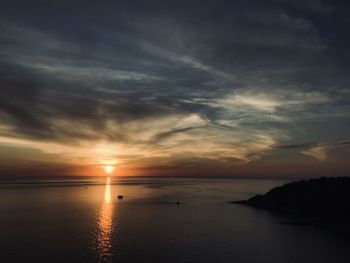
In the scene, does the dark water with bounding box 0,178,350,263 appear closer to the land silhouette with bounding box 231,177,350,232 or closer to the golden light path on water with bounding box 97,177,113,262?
the golden light path on water with bounding box 97,177,113,262

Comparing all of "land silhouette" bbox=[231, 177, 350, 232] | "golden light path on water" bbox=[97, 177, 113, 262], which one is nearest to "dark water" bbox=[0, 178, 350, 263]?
"golden light path on water" bbox=[97, 177, 113, 262]

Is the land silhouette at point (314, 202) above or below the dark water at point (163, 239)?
above

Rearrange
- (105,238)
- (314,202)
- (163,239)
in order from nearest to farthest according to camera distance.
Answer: (163,239) < (105,238) < (314,202)

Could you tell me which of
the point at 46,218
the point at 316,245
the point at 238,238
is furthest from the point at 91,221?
the point at 316,245

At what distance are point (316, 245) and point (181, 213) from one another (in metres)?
52.1

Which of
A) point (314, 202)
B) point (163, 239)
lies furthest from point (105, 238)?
point (314, 202)

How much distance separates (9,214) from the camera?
101250mm

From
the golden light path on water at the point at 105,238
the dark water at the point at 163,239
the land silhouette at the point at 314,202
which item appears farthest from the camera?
the land silhouette at the point at 314,202

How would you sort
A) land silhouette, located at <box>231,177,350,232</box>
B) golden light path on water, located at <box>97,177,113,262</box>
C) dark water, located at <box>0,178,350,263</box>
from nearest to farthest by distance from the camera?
dark water, located at <box>0,178,350,263</box>
golden light path on water, located at <box>97,177,113,262</box>
land silhouette, located at <box>231,177,350,232</box>

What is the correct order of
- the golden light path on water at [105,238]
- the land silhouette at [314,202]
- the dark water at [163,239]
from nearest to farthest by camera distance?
the dark water at [163,239] → the golden light path on water at [105,238] → the land silhouette at [314,202]

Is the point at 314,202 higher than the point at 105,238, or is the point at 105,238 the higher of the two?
the point at 314,202

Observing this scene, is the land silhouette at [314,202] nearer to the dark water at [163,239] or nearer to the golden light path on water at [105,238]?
the dark water at [163,239]

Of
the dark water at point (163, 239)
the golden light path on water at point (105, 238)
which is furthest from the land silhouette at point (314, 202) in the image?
the golden light path on water at point (105, 238)

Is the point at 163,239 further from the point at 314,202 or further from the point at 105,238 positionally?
the point at 314,202
